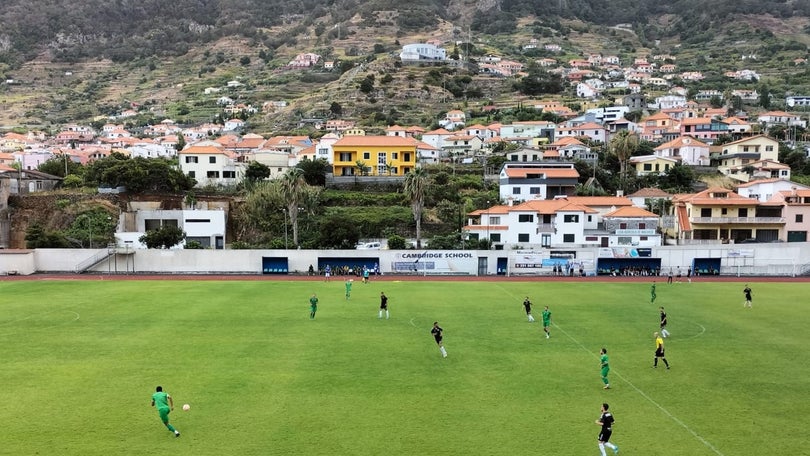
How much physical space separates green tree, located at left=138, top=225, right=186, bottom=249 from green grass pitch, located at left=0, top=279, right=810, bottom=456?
66.6 feet

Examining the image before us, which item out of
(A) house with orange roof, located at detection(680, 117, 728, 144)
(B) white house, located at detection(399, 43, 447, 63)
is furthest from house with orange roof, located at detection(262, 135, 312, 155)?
(B) white house, located at detection(399, 43, 447, 63)

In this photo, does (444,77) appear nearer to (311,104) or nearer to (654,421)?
(311,104)

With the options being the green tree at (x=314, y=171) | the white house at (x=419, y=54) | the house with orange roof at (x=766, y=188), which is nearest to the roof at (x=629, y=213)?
the house with orange roof at (x=766, y=188)

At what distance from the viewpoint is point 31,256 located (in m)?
48.3

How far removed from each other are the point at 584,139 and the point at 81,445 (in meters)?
93.0

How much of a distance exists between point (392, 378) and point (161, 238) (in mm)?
41862

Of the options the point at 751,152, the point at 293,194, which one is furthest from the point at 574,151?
the point at 293,194

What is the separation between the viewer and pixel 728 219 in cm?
5756

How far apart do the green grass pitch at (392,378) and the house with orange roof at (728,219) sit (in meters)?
25.7

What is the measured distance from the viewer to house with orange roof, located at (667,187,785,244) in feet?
189

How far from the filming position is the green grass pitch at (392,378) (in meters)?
14.4

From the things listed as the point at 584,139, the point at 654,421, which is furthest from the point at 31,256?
the point at 584,139

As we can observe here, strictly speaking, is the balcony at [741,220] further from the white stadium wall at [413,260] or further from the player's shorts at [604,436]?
the player's shorts at [604,436]

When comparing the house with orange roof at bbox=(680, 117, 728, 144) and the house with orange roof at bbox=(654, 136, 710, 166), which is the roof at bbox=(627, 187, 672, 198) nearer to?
the house with orange roof at bbox=(654, 136, 710, 166)
